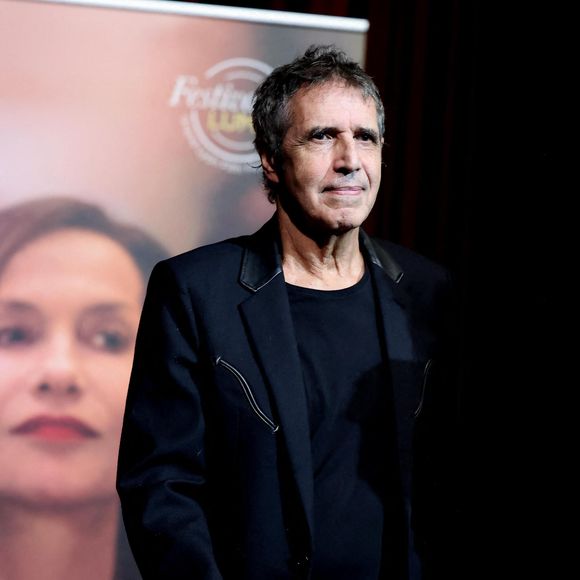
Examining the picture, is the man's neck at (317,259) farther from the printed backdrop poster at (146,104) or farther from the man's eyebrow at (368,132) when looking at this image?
the printed backdrop poster at (146,104)

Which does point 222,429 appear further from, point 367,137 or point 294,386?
point 367,137

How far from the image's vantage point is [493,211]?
3178 mm

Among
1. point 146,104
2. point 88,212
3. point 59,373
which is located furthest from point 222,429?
point 146,104

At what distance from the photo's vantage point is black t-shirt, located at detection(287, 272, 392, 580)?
1.65 metres

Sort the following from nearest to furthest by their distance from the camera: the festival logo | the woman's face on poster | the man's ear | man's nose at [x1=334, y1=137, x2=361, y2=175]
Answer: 1. man's nose at [x1=334, y1=137, x2=361, y2=175]
2. the man's ear
3. the woman's face on poster
4. the festival logo

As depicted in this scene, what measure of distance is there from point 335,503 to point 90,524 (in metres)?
1.24

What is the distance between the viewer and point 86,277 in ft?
8.61

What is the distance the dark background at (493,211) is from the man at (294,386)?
42.1 inches

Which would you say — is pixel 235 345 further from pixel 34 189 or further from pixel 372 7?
pixel 372 7

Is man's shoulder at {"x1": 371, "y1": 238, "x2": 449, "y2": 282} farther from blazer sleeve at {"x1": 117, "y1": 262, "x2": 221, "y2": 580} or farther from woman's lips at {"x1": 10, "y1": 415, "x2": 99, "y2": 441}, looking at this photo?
woman's lips at {"x1": 10, "y1": 415, "x2": 99, "y2": 441}

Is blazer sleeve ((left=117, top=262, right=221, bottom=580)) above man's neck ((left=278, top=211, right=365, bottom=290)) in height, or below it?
below

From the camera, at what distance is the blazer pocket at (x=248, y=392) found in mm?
1639

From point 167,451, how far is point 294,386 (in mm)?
254

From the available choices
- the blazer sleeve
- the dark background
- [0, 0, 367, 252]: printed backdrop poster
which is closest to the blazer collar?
the blazer sleeve
